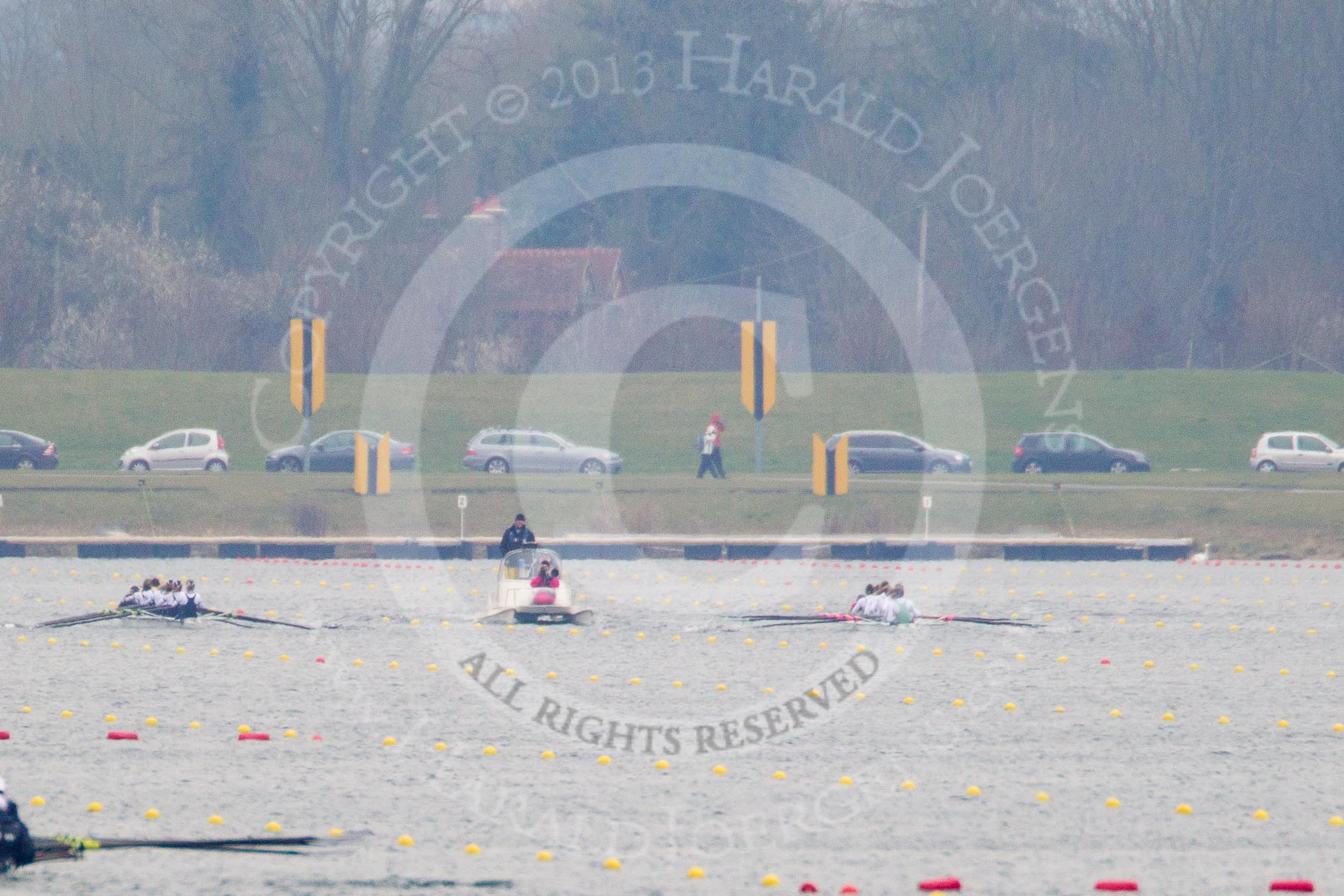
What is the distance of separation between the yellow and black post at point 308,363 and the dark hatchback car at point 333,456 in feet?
6.16

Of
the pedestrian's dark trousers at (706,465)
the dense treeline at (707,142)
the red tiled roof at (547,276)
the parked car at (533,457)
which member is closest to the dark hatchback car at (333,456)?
the parked car at (533,457)

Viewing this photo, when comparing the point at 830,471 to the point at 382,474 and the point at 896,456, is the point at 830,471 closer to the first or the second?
the point at 896,456

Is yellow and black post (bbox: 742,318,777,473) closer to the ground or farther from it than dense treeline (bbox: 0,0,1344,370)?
closer to the ground

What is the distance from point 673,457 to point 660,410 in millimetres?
4232

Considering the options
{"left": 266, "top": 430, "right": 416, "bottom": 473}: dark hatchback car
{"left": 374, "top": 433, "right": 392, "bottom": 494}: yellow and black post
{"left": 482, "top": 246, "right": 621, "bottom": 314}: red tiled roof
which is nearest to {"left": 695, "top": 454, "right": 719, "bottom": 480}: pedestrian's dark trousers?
{"left": 374, "top": 433, "right": 392, "bottom": 494}: yellow and black post

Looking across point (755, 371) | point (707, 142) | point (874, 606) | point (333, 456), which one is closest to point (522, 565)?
point (874, 606)

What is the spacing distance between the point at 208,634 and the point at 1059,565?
15.5m

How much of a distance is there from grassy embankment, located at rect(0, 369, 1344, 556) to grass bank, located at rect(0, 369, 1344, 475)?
0.08m

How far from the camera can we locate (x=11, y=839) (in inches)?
464

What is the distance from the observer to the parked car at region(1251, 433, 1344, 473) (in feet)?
153

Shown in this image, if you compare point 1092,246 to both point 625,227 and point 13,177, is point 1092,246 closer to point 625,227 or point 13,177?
point 625,227

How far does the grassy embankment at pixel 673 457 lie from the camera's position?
117 ft

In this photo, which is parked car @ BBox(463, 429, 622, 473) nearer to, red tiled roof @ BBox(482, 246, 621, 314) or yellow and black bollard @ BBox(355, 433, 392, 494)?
yellow and black bollard @ BBox(355, 433, 392, 494)

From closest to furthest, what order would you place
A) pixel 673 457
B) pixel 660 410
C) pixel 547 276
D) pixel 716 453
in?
pixel 716 453 < pixel 673 457 < pixel 660 410 < pixel 547 276
